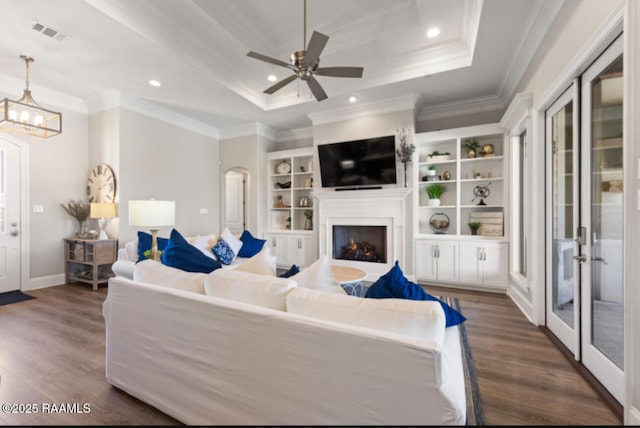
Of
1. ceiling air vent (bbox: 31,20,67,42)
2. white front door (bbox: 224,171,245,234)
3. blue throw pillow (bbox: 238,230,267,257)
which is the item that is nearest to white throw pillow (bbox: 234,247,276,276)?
blue throw pillow (bbox: 238,230,267,257)

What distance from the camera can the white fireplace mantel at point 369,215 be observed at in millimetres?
4520

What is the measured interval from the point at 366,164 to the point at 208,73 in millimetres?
2675

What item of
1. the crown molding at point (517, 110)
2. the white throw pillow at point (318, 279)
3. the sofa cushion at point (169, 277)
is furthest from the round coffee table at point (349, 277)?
the crown molding at point (517, 110)

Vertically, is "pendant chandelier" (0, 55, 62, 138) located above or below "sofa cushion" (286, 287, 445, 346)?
above

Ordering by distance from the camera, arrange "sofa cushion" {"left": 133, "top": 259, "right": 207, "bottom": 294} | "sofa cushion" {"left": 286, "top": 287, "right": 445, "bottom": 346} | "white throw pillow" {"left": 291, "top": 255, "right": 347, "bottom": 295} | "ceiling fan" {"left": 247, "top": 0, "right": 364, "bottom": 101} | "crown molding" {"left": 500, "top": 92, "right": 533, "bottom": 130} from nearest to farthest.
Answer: "sofa cushion" {"left": 286, "top": 287, "right": 445, "bottom": 346}, "white throw pillow" {"left": 291, "top": 255, "right": 347, "bottom": 295}, "sofa cushion" {"left": 133, "top": 259, "right": 207, "bottom": 294}, "ceiling fan" {"left": 247, "top": 0, "right": 364, "bottom": 101}, "crown molding" {"left": 500, "top": 92, "right": 533, "bottom": 130}

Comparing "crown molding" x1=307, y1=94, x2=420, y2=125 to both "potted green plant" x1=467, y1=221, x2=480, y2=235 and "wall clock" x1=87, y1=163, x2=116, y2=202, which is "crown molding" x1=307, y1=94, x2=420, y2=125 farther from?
"wall clock" x1=87, y1=163, x2=116, y2=202

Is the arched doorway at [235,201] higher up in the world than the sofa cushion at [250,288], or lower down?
higher up

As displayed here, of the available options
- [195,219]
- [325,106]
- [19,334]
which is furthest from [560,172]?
[195,219]

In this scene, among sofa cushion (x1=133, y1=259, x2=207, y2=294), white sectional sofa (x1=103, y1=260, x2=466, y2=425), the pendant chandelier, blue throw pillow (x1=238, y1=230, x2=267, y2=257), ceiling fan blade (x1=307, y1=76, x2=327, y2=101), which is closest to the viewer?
white sectional sofa (x1=103, y1=260, x2=466, y2=425)

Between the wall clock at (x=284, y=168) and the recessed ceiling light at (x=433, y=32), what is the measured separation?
3.53 m

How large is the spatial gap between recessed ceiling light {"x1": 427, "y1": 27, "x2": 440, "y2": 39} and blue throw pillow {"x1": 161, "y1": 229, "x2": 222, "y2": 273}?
340 centimetres

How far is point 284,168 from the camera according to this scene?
609 centimetres

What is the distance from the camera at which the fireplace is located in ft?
16.1

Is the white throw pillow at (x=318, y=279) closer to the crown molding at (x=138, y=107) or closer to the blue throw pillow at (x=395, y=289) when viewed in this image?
the blue throw pillow at (x=395, y=289)
